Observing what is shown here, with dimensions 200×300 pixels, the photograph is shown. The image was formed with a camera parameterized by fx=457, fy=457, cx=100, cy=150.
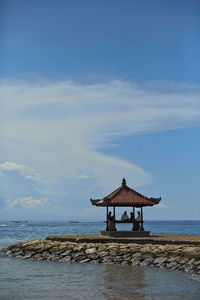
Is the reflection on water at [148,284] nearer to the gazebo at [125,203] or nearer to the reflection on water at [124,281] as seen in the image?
the reflection on water at [124,281]

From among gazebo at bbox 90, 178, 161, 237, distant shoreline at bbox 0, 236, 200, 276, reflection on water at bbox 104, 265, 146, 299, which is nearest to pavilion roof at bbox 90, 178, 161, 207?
gazebo at bbox 90, 178, 161, 237

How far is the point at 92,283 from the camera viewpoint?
2009 cm

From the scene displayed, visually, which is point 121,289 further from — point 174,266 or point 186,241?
point 186,241

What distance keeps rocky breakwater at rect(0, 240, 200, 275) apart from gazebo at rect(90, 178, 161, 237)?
3.88m

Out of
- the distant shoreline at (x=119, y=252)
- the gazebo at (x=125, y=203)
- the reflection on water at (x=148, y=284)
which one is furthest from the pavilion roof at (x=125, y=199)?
the reflection on water at (x=148, y=284)

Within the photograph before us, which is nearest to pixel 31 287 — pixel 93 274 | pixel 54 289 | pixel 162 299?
pixel 54 289

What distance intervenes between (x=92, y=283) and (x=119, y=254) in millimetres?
6141

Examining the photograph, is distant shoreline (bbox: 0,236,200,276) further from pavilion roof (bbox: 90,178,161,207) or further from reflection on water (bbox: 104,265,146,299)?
pavilion roof (bbox: 90,178,161,207)

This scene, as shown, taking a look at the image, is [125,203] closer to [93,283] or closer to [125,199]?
[125,199]

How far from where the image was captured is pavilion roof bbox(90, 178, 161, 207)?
3136cm

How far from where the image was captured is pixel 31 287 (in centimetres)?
1959

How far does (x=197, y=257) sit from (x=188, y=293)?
5.41 meters

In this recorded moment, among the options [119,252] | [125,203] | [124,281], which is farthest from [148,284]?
[125,203]

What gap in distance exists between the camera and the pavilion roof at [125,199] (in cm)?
3136
